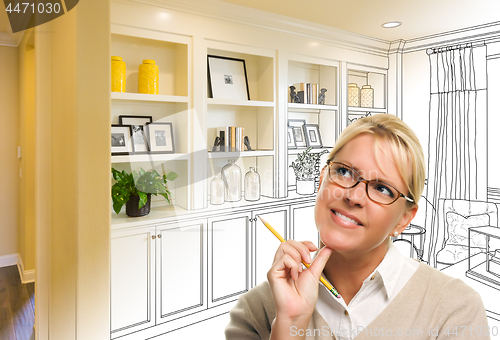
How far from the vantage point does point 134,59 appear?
2.49 metres

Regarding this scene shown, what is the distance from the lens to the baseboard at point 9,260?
11.9 feet

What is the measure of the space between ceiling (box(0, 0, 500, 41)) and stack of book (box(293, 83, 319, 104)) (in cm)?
58

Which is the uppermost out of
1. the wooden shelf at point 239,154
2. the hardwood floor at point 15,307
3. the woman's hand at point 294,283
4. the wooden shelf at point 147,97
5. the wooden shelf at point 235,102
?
the wooden shelf at point 235,102

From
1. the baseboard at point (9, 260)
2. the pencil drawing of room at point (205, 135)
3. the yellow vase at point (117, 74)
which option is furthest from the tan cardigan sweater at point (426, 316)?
the baseboard at point (9, 260)

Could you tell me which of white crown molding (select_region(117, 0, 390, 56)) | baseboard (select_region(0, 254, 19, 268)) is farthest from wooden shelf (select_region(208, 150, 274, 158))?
baseboard (select_region(0, 254, 19, 268))

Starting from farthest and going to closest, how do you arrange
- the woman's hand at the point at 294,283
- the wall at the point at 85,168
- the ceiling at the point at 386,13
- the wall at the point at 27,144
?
the wall at the point at 27,144, the ceiling at the point at 386,13, the wall at the point at 85,168, the woman's hand at the point at 294,283

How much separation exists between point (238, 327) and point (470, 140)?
350 cm

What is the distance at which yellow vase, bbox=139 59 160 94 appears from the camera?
93.8 inches

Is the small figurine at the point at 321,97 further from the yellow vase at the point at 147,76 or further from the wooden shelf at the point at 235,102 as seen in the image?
the yellow vase at the point at 147,76

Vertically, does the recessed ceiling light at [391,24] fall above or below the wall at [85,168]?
above

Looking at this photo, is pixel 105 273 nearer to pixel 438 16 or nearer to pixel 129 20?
pixel 129 20

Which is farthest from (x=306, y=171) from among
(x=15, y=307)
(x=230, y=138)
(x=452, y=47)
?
(x=15, y=307)

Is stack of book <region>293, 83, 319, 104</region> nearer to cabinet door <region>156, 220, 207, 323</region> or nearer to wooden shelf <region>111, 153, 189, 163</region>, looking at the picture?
wooden shelf <region>111, 153, 189, 163</region>

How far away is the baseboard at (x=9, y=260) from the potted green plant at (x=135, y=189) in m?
2.35
